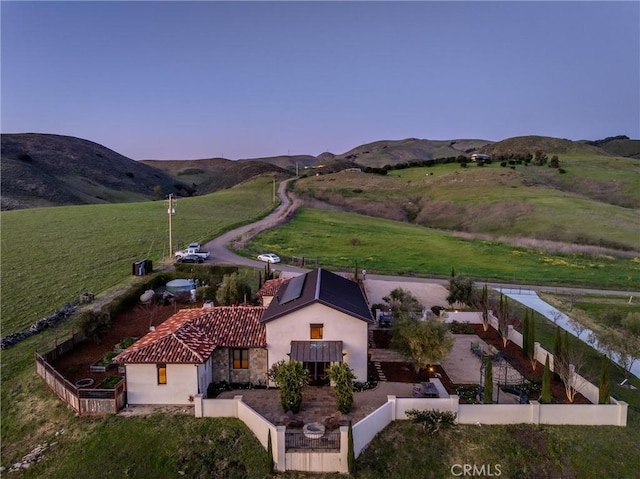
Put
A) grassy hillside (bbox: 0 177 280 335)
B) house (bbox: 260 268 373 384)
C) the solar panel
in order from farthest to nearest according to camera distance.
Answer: grassy hillside (bbox: 0 177 280 335)
the solar panel
house (bbox: 260 268 373 384)

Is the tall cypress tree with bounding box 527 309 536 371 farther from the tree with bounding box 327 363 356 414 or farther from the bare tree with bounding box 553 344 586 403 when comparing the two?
the tree with bounding box 327 363 356 414

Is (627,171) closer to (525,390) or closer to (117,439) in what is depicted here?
(525,390)

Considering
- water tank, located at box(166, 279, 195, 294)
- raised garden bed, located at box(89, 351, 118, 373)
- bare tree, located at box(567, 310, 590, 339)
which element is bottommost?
bare tree, located at box(567, 310, 590, 339)

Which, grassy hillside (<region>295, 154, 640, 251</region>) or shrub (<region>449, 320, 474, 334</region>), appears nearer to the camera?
shrub (<region>449, 320, 474, 334</region>)

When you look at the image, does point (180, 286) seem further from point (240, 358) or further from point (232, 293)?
point (240, 358)

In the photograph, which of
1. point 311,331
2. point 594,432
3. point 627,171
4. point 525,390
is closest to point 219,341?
point 311,331

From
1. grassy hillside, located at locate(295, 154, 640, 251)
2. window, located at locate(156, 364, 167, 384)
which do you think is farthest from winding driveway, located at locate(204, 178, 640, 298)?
window, located at locate(156, 364, 167, 384)

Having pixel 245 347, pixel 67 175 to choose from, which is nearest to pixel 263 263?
pixel 245 347
